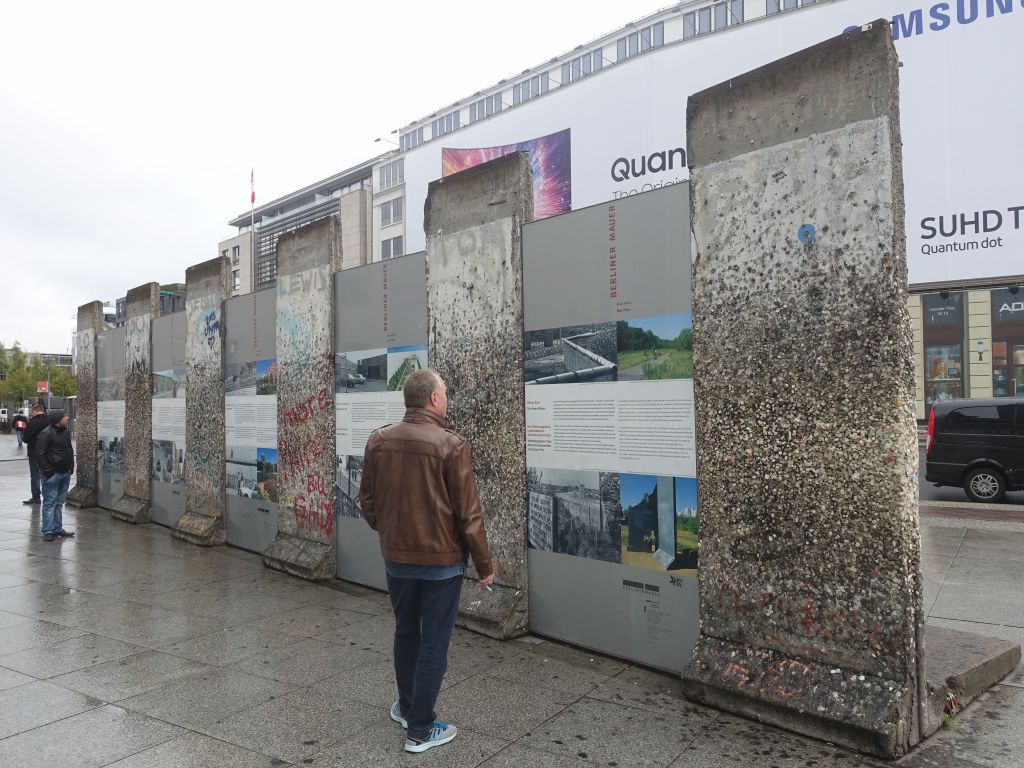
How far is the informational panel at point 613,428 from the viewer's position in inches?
173

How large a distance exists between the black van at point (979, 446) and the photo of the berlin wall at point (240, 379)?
435 inches

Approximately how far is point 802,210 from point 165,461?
9564 millimetres

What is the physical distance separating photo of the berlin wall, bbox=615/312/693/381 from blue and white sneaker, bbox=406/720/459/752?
2285 millimetres

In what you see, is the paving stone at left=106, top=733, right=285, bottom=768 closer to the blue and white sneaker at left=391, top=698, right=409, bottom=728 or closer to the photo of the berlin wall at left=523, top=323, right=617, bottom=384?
the blue and white sneaker at left=391, top=698, right=409, bottom=728

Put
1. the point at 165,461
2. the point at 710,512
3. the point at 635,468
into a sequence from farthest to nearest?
the point at 165,461
the point at 635,468
the point at 710,512

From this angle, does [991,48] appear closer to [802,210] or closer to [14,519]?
[802,210]

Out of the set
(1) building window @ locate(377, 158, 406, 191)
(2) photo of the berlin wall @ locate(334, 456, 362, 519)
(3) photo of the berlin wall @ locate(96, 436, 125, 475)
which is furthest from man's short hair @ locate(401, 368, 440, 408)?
(1) building window @ locate(377, 158, 406, 191)

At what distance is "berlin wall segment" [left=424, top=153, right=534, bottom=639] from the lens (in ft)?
17.5

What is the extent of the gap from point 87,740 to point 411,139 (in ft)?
174

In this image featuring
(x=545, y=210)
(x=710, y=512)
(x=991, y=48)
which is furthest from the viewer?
(x=545, y=210)

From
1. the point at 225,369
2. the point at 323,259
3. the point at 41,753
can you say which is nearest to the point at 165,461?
the point at 225,369

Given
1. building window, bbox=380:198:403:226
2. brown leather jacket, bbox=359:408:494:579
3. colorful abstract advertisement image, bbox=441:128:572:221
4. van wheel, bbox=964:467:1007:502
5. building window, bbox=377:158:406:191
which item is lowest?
van wheel, bbox=964:467:1007:502

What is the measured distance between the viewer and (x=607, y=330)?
4.79 metres

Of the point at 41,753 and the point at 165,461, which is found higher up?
the point at 165,461
